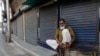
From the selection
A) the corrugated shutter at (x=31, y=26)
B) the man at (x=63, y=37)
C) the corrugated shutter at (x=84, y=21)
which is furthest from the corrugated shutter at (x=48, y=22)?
the man at (x=63, y=37)

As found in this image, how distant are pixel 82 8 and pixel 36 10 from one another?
20.3 feet

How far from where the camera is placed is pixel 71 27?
10.5 meters

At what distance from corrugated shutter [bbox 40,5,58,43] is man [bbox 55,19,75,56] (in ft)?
7.96

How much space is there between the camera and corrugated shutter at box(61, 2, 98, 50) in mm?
9266

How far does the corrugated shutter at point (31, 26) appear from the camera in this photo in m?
16.1

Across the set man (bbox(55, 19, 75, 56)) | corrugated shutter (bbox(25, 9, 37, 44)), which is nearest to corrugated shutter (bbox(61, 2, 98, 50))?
man (bbox(55, 19, 75, 56))

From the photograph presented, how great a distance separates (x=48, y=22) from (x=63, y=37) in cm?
378

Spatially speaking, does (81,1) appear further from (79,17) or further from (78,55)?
(78,55)

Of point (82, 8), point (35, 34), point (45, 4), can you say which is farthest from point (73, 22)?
point (35, 34)

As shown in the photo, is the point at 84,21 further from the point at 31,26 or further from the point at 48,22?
the point at 31,26

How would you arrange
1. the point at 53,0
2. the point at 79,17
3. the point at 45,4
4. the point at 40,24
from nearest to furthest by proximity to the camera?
the point at 79,17 < the point at 53,0 < the point at 45,4 < the point at 40,24

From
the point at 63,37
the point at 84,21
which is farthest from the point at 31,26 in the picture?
the point at 84,21

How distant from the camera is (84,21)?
9.71 metres

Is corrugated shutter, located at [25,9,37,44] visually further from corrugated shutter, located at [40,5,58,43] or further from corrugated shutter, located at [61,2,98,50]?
corrugated shutter, located at [61,2,98,50]
